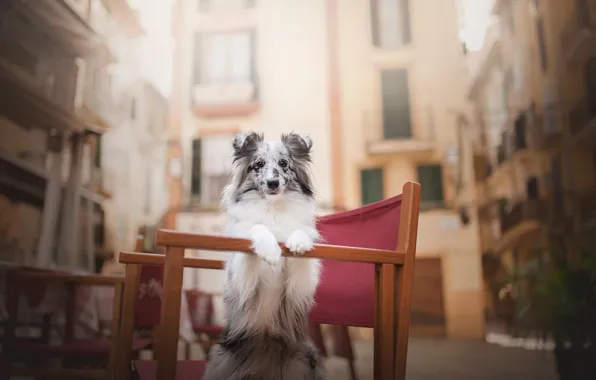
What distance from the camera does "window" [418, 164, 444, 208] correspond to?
3.43m

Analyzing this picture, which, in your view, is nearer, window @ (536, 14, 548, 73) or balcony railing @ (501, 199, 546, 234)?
balcony railing @ (501, 199, 546, 234)

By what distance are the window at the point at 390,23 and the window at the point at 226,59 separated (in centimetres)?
93

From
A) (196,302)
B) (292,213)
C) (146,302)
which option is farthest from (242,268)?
(196,302)

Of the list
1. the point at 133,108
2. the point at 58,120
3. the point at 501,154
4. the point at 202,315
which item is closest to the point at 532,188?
the point at 501,154

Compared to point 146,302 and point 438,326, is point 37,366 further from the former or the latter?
point 438,326

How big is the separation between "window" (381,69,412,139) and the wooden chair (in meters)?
1.61

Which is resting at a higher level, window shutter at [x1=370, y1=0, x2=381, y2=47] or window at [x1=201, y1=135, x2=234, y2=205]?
window shutter at [x1=370, y1=0, x2=381, y2=47]

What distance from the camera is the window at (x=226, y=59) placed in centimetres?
365

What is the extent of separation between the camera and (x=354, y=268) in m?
2.06

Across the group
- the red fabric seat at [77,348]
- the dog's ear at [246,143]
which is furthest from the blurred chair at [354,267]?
the red fabric seat at [77,348]

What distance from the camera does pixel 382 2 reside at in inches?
142

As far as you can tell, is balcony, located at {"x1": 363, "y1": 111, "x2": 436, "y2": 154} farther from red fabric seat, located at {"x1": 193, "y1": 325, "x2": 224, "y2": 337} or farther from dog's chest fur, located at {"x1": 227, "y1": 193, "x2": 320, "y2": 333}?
dog's chest fur, located at {"x1": 227, "y1": 193, "x2": 320, "y2": 333}

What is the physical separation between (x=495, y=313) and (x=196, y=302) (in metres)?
1.98

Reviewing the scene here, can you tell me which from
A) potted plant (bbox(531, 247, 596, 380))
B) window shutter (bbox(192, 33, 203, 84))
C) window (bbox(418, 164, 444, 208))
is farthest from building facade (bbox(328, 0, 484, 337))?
window shutter (bbox(192, 33, 203, 84))
